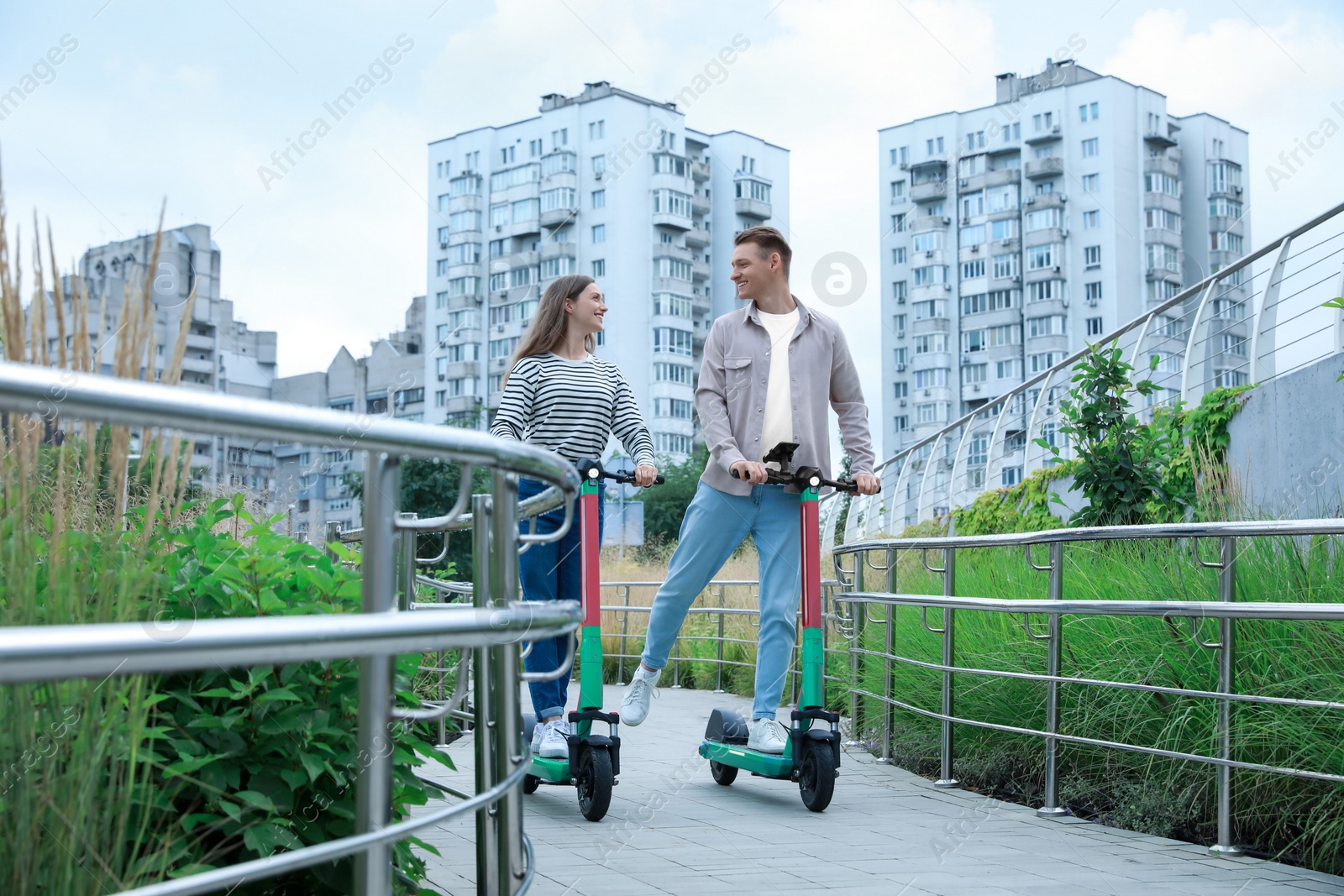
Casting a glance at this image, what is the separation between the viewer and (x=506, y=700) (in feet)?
7.42

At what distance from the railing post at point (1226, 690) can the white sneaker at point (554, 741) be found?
2.18m

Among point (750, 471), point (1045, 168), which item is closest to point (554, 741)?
point (750, 471)

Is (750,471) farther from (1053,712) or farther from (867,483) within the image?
(1053,712)

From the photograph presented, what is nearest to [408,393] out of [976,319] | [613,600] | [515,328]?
[515,328]

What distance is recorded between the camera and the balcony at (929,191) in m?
82.2

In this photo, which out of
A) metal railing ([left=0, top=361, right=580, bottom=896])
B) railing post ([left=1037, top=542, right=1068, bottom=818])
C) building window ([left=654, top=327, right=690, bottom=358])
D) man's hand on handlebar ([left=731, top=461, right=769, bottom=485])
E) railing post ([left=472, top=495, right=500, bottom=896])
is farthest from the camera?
building window ([left=654, top=327, right=690, bottom=358])

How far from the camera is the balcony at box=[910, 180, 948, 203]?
82.2 metres

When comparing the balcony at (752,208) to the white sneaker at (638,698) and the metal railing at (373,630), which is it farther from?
the metal railing at (373,630)

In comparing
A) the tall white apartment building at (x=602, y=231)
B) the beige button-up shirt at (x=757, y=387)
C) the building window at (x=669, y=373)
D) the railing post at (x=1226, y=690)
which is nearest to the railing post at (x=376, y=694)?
the railing post at (x=1226, y=690)

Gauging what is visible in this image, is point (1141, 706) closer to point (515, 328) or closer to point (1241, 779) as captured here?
point (1241, 779)

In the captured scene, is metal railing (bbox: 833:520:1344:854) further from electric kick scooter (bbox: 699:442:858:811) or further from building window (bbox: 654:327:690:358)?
building window (bbox: 654:327:690:358)

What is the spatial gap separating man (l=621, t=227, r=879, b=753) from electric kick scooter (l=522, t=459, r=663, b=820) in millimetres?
359

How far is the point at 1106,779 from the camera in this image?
456 centimetres

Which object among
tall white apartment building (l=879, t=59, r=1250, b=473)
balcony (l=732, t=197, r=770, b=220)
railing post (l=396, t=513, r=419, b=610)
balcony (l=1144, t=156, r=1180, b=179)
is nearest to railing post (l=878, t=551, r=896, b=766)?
railing post (l=396, t=513, r=419, b=610)
